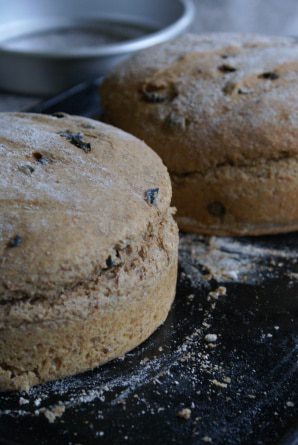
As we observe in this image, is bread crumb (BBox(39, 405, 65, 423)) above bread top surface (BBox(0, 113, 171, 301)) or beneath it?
beneath

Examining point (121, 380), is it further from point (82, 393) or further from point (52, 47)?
point (52, 47)

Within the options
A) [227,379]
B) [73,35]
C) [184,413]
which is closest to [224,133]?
[227,379]

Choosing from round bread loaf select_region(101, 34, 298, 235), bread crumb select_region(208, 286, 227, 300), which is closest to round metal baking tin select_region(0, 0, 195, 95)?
round bread loaf select_region(101, 34, 298, 235)

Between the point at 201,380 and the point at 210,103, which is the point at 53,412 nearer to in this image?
the point at 201,380

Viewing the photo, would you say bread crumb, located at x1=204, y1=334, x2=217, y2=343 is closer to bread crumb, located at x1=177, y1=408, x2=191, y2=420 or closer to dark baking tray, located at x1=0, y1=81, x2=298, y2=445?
dark baking tray, located at x1=0, y1=81, x2=298, y2=445

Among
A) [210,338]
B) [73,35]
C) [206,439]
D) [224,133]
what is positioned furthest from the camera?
[73,35]

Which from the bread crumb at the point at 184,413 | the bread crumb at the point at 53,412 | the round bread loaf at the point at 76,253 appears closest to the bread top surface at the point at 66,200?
the round bread loaf at the point at 76,253

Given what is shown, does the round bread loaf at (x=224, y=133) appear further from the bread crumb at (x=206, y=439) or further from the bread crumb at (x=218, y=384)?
the bread crumb at (x=206, y=439)
